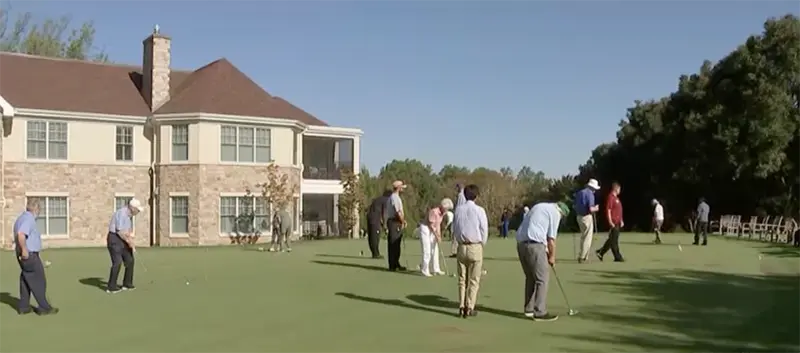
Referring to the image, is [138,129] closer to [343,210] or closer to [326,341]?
[343,210]

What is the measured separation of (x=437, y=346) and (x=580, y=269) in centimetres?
939

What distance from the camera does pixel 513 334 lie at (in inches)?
434

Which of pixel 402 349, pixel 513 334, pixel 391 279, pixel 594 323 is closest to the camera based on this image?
pixel 402 349

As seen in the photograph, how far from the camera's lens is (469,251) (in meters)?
12.1

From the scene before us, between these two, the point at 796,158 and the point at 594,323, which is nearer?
the point at 594,323

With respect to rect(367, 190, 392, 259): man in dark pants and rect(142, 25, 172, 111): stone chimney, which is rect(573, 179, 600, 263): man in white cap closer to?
rect(367, 190, 392, 259): man in dark pants

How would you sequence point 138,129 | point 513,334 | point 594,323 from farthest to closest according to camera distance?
point 138,129, point 594,323, point 513,334

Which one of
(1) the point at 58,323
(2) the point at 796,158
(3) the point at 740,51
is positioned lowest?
(1) the point at 58,323

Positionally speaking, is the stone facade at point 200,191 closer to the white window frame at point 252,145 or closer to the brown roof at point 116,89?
the white window frame at point 252,145

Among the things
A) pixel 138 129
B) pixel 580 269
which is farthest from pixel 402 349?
pixel 138 129

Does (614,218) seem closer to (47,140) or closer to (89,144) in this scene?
(89,144)

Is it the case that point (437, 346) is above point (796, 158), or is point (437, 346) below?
below

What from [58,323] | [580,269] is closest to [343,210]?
[580,269]

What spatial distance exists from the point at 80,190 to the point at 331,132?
1285cm
